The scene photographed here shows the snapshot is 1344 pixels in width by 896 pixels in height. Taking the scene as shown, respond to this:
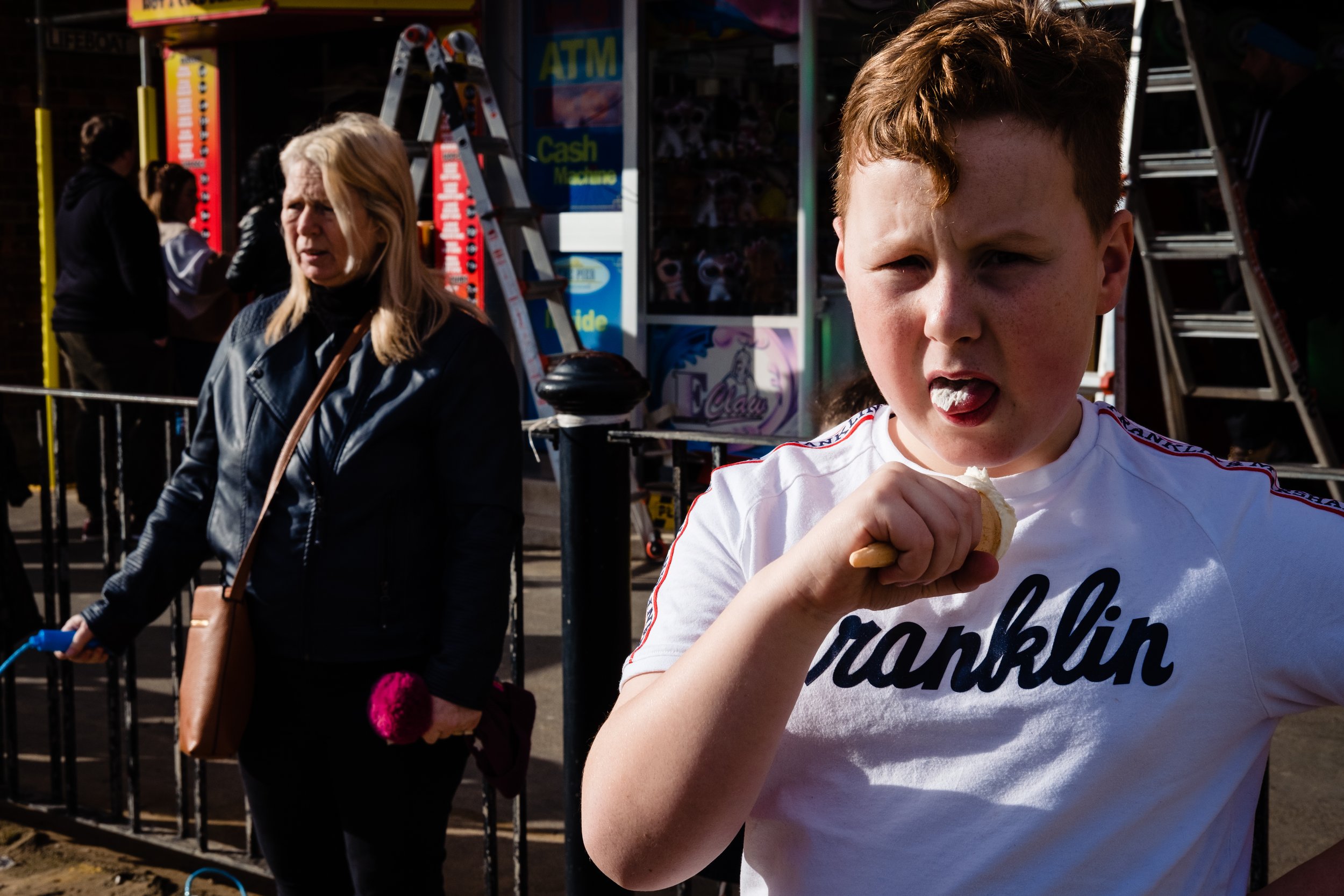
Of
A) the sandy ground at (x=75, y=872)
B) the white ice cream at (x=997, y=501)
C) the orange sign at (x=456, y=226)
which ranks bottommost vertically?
the sandy ground at (x=75, y=872)

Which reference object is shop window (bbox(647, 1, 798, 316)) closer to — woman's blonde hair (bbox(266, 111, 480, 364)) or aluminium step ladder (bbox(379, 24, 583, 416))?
aluminium step ladder (bbox(379, 24, 583, 416))

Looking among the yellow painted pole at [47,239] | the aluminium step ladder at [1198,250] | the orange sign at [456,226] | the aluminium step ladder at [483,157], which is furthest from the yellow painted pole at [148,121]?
the aluminium step ladder at [1198,250]

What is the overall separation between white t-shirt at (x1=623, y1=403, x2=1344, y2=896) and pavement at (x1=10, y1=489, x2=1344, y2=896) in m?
2.70

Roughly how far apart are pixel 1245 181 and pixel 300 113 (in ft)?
20.5

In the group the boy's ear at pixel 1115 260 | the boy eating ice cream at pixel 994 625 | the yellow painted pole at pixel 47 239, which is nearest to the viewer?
the boy eating ice cream at pixel 994 625

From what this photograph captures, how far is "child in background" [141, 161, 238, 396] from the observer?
324 inches

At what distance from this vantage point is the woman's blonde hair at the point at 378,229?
9.40ft

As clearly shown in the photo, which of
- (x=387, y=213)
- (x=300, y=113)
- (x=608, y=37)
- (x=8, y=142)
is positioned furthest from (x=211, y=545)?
(x=8, y=142)

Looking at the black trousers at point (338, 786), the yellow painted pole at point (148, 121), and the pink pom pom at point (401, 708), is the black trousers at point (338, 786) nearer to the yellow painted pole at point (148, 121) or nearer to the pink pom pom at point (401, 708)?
the pink pom pom at point (401, 708)

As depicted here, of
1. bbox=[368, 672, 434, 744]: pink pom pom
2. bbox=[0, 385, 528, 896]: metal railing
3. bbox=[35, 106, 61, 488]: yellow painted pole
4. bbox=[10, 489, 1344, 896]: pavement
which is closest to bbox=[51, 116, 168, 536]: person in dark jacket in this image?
bbox=[35, 106, 61, 488]: yellow painted pole

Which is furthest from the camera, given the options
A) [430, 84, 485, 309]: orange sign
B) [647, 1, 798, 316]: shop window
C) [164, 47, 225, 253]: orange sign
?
[164, 47, 225, 253]: orange sign

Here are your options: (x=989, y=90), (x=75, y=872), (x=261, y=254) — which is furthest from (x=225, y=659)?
(x=261, y=254)

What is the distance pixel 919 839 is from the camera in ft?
3.92

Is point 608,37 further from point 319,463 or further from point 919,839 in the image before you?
point 919,839
